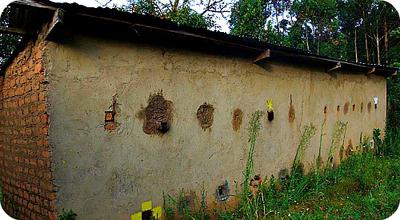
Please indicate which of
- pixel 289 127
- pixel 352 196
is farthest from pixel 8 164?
pixel 352 196

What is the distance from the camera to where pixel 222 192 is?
4.73m

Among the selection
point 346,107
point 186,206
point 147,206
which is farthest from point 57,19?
point 346,107

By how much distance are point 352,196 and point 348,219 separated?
1.08 meters

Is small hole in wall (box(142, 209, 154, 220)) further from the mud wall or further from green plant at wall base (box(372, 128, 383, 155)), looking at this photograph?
green plant at wall base (box(372, 128, 383, 155))

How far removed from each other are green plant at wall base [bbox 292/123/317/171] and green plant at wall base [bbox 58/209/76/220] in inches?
167

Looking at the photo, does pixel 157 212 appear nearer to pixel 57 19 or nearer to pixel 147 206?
pixel 147 206

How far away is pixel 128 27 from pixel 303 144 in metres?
4.34

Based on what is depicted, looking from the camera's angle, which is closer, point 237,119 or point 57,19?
point 57,19

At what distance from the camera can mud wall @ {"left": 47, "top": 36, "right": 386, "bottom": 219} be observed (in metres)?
3.20

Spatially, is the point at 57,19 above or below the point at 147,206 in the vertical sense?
above

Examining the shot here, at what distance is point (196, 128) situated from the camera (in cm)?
436

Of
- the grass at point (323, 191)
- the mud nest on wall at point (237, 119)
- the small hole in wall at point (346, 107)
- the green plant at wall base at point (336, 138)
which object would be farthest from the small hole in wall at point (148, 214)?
the small hole in wall at point (346, 107)

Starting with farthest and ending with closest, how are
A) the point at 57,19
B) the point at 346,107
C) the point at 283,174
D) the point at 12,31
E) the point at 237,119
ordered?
the point at 346,107, the point at 283,174, the point at 237,119, the point at 12,31, the point at 57,19

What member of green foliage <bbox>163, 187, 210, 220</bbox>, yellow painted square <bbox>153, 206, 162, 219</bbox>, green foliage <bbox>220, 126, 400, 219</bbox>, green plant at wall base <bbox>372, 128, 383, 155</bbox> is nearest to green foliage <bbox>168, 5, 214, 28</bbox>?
green plant at wall base <bbox>372, 128, 383, 155</bbox>
